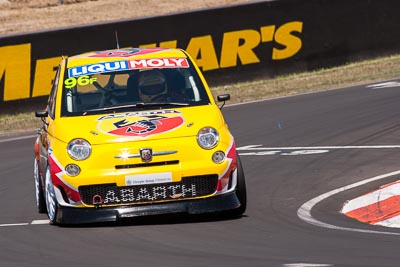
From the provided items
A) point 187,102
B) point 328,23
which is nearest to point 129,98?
point 187,102

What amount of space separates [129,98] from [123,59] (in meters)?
0.69

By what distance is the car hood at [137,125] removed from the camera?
10.7m

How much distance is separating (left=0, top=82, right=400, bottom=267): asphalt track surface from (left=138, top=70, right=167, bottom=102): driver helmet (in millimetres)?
1214

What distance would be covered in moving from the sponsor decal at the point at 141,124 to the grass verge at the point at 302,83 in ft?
33.4

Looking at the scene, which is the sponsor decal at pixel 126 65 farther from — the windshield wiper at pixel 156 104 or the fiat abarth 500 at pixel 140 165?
the fiat abarth 500 at pixel 140 165

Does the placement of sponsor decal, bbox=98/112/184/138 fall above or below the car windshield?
below

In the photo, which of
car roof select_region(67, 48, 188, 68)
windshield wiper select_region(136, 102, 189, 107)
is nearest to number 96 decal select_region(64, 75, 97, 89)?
car roof select_region(67, 48, 188, 68)

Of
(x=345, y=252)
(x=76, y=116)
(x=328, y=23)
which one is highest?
(x=328, y=23)

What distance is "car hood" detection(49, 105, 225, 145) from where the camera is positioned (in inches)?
420

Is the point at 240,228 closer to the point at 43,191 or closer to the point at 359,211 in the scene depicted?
the point at 359,211

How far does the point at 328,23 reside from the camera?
24391mm

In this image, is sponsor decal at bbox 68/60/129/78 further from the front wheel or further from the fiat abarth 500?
the front wheel

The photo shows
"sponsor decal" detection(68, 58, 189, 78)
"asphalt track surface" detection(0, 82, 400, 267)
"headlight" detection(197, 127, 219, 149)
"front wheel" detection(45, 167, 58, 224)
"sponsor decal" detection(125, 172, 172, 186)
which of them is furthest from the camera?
"sponsor decal" detection(68, 58, 189, 78)

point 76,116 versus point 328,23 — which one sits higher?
point 328,23
